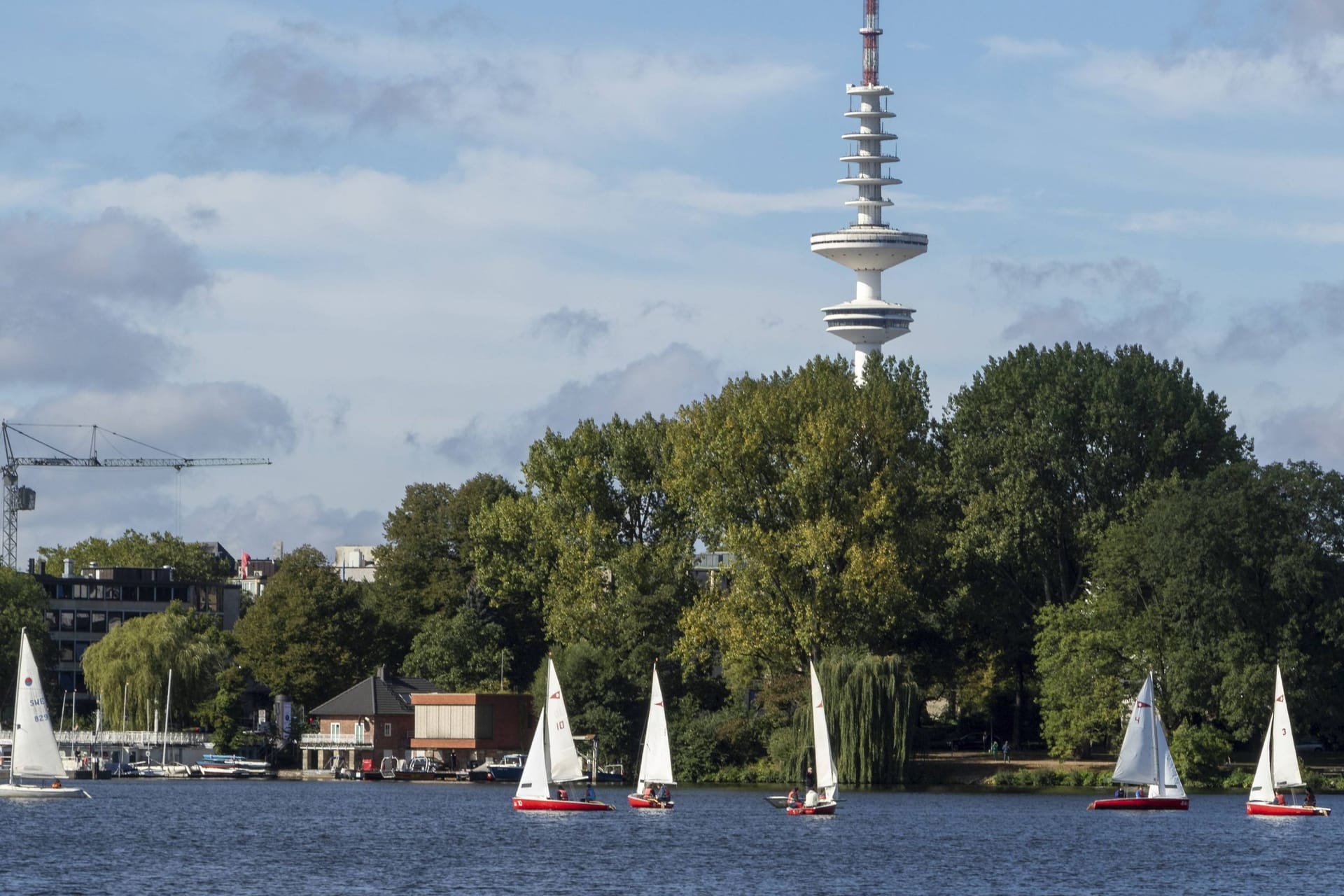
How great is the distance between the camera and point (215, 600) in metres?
174

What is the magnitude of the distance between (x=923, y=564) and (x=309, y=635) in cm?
4275

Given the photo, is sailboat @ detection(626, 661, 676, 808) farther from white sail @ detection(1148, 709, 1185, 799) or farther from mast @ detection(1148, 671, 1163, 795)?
white sail @ detection(1148, 709, 1185, 799)

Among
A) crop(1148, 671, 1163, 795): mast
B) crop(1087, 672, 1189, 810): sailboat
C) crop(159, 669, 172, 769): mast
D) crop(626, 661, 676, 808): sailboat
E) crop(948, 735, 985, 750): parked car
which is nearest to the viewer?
crop(1087, 672, 1189, 810): sailboat

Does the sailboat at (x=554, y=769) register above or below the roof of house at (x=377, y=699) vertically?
below

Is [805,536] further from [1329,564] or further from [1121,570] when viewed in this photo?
[1329,564]

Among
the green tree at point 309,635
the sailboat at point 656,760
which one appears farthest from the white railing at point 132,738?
the sailboat at point 656,760

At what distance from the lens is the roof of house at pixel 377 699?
126125 mm

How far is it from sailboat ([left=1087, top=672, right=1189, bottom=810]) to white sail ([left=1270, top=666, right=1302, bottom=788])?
177 inches

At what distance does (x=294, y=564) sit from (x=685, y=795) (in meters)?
42.3

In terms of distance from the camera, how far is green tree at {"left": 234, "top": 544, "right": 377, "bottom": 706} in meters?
130

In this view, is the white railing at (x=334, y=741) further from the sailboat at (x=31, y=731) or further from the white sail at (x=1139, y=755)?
the white sail at (x=1139, y=755)

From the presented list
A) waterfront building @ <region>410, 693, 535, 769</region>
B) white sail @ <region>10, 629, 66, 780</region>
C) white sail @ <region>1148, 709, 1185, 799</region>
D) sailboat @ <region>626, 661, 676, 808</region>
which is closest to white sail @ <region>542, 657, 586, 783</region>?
sailboat @ <region>626, 661, 676, 808</region>

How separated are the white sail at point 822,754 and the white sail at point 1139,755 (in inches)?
455

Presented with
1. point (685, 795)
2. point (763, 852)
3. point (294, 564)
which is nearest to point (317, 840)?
point (763, 852)
